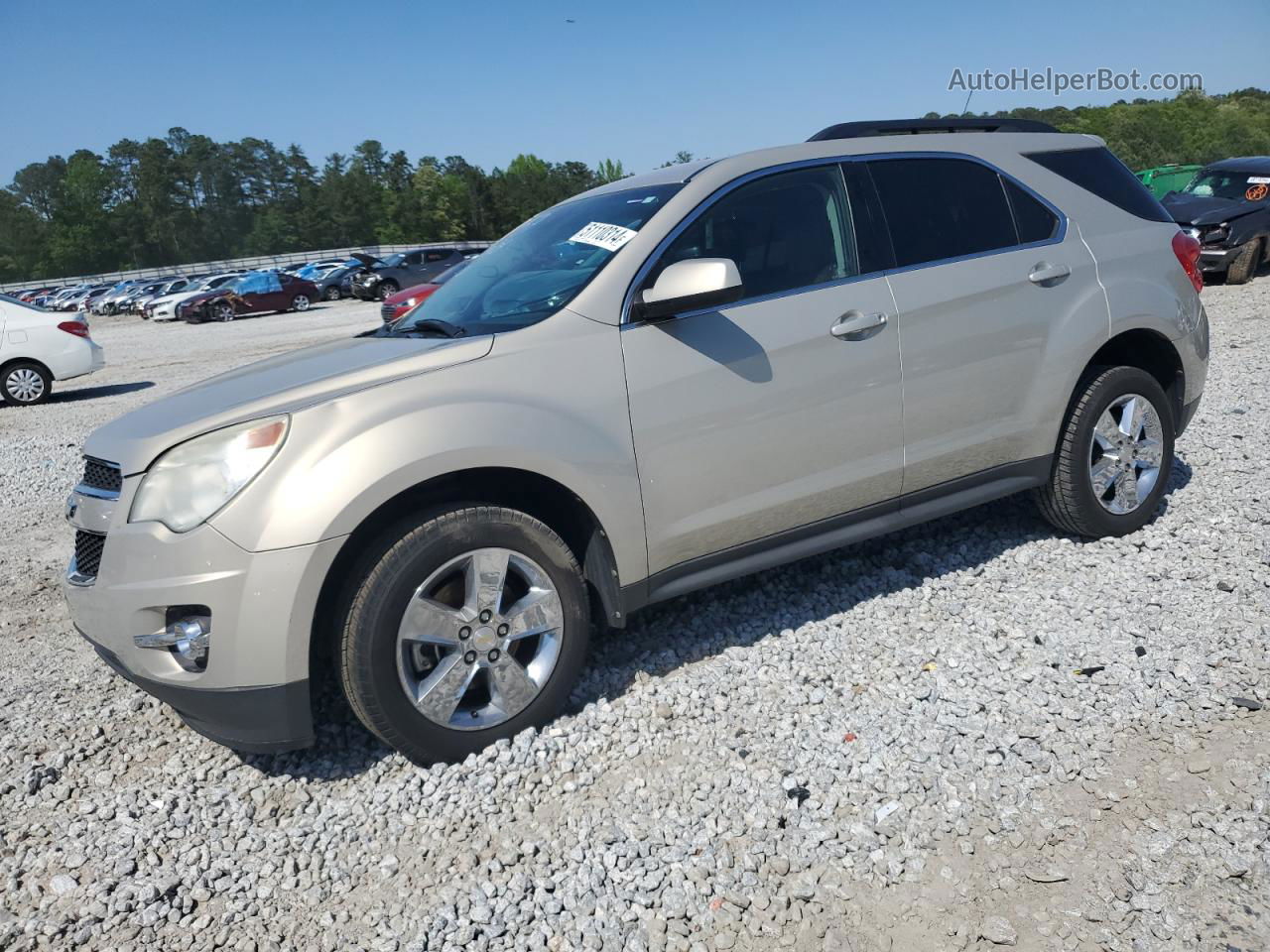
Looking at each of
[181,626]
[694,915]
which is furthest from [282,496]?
[694,915]

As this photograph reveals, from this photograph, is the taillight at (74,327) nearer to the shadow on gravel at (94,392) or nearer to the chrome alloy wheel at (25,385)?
the chrome alloy wheel at (25,385)

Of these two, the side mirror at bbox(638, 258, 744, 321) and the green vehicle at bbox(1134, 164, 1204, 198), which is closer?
the side mirror at bbox(638, 258, 744, 321)

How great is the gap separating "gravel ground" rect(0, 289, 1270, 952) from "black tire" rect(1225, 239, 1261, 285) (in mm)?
12707

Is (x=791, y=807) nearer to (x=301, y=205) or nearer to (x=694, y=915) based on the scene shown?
(x=694, y=915)

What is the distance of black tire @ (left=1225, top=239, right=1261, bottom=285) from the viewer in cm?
1488

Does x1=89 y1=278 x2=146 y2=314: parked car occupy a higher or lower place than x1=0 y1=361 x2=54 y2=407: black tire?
higher

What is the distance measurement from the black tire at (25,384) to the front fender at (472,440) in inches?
498

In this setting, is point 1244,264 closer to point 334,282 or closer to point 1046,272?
point 1046,272

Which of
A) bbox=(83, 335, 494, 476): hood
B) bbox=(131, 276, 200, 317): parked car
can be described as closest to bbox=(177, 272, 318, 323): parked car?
bbox=(131, 276, 200, 317): parked car

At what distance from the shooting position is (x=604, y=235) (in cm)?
368

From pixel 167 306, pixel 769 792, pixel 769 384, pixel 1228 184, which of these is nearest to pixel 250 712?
pixel 769 792

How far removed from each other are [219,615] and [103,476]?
727mm

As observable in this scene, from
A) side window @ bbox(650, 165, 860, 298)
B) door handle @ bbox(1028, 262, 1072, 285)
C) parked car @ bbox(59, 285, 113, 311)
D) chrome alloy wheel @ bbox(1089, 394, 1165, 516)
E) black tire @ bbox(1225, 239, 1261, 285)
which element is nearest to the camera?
side window @ bbox(650, 165, 860, 298)

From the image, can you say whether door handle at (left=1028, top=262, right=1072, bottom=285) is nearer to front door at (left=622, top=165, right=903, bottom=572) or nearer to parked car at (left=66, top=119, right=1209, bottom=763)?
parked car at (left=66, top=119, right=1209, bottom=763)
